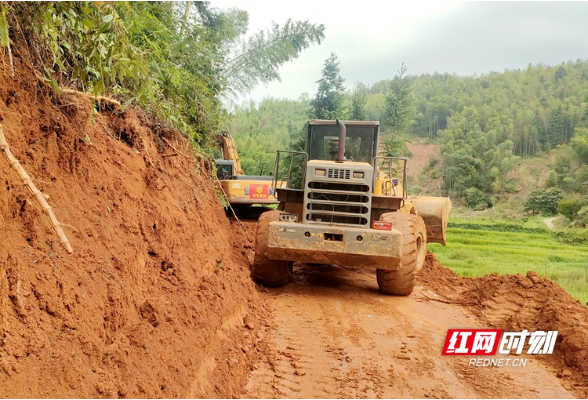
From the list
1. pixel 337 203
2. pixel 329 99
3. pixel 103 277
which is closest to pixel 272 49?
pixel 337 203

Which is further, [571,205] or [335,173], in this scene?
[571,205]

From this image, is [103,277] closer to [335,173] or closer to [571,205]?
[335,173]

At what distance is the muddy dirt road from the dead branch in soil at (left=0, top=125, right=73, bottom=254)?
6.22 ft

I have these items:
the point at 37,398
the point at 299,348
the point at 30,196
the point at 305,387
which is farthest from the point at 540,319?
the point at 30,196

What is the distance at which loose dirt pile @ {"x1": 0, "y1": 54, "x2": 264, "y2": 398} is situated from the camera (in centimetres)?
301

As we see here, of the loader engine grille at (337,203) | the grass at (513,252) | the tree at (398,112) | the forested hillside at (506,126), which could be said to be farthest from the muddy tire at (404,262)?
the tree at (398,112)

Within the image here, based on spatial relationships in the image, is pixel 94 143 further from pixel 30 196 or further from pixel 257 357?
pixel 257 357

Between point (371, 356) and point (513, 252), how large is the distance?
5.27 metres

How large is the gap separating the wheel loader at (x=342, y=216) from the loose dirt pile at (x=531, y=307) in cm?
98

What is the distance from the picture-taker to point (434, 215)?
8828mm

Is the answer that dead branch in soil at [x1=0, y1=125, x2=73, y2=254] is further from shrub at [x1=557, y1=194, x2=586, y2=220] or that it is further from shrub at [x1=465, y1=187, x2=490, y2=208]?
shrub at [x1=465, y1=187, x2=490, y2=208]

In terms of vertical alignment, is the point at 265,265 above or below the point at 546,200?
below

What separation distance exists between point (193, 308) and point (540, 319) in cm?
402

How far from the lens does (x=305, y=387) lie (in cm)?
347
